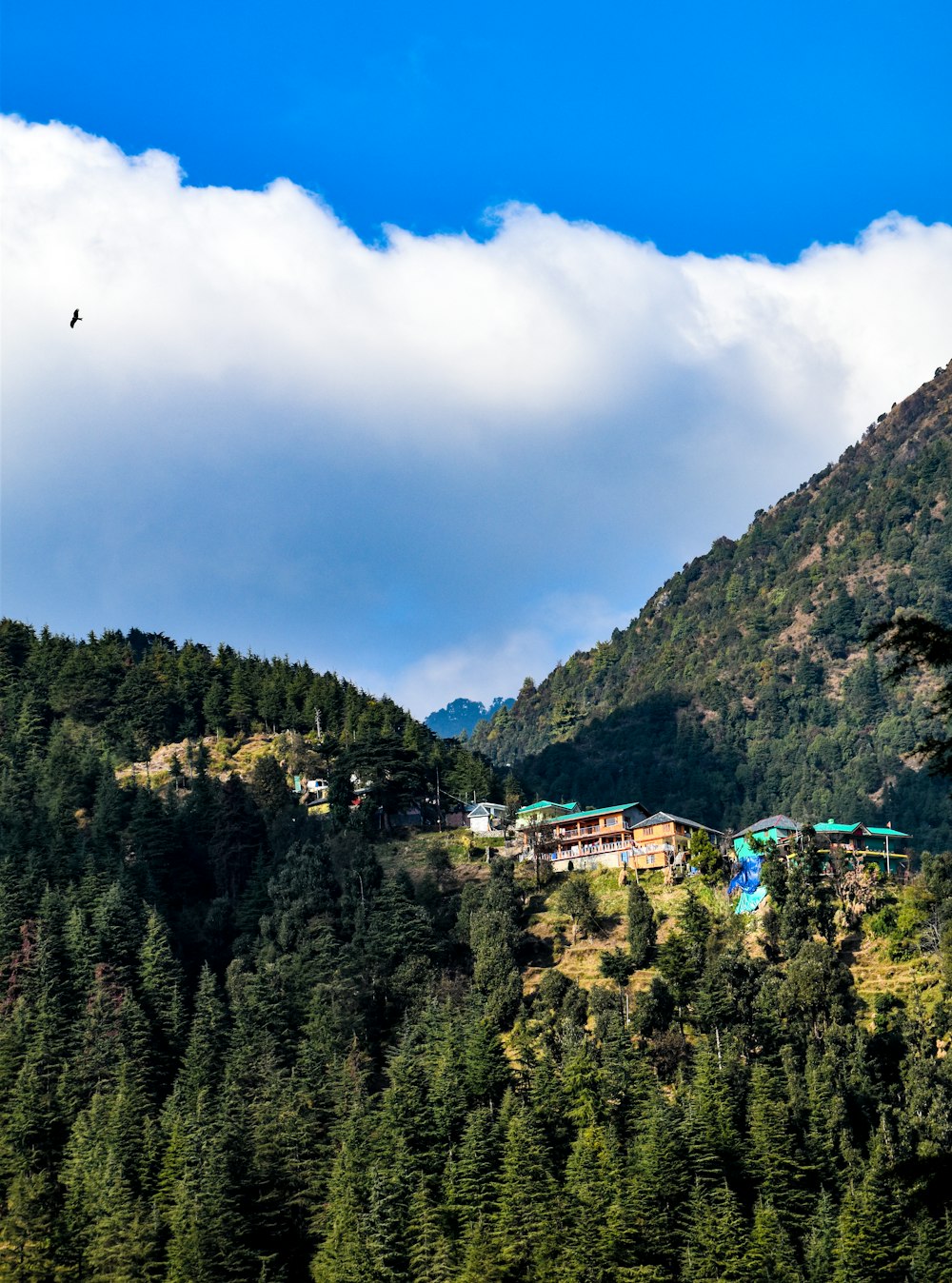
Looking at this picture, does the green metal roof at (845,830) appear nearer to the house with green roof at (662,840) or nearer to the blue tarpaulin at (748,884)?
the house with green roof at (662,840)

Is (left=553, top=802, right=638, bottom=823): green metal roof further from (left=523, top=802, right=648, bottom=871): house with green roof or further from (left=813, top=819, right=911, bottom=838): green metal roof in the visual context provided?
(left=813, top=819, right=911, bottom=838): green metal roof

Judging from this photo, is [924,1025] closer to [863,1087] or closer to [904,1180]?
[863,1087]

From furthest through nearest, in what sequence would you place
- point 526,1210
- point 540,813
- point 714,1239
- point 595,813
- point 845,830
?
1. point 540,813
2. point 595,813
3. point 845,830
4. point 526,1210
5. point 714,1239

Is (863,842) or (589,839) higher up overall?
(589,839)

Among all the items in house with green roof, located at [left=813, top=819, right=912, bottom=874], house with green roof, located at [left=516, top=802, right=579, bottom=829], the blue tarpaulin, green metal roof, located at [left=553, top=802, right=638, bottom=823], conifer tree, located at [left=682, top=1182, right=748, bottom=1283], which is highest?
house with green roof, located at [left=516, top=802, right=579, bottom=829]

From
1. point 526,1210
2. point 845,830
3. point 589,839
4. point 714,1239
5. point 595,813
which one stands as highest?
point 595,813

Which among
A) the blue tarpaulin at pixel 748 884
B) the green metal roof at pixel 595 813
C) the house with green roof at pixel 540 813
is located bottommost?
the blue tarpaulin at pixel 748 884

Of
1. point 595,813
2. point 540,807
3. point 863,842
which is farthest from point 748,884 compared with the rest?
point 540,807

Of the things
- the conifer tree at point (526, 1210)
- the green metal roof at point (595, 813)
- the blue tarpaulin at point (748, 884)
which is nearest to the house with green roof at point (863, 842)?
the blue tarpaulin at point (748, 884)

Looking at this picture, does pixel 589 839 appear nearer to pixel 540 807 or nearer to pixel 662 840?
pixel 662 840

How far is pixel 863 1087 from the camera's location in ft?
282

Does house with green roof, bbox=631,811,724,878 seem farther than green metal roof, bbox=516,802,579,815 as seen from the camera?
No

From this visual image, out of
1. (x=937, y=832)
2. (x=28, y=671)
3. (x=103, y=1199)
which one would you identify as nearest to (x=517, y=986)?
(x=103, y=1199)

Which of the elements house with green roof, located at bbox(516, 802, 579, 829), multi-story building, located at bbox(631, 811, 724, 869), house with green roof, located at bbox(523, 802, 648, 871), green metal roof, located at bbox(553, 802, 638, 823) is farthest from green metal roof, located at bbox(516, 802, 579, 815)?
multi-story building, located at bbox(631, 811, 724, 869)
